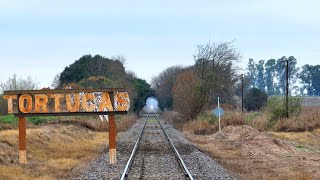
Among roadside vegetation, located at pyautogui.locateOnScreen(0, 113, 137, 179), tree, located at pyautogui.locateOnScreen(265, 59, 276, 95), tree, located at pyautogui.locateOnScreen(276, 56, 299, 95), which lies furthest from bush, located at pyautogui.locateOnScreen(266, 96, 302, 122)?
tree, located at pyautogui.locateOnScreen(265, 59, 276, 95)

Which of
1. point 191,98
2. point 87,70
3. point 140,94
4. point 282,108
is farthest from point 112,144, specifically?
point 140,94

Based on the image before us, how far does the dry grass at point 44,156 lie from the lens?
16.6 metres

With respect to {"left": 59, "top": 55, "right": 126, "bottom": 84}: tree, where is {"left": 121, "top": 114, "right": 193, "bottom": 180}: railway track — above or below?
below

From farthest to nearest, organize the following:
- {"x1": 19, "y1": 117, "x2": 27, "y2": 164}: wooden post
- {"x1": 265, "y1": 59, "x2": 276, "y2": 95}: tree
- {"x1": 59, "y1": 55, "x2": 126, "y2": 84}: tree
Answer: {"x1": 265, "y1": 59, "x2": 276, "y2": 95}: tree
{"x1": 59, "y1": 55, "x2": 126, "y2": 84}: tree
{"x1": 19, "y1": 117, "x2": 27, "y2": 164}: wooden post

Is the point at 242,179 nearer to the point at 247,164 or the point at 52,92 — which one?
the point at 247,164

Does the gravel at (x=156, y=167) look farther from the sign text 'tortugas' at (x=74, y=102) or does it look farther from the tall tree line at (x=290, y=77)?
the tall tree line at (x=290, y=77)

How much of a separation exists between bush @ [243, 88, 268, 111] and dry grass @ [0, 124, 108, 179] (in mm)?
62362

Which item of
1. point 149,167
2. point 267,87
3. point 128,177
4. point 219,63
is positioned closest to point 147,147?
point 149,167

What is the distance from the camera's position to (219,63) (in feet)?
221

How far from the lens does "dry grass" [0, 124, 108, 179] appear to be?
16.6 m

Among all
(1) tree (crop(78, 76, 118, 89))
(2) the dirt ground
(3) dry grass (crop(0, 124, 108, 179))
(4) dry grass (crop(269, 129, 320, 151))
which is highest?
(1) tree (crop(78, 76, 118, 89))

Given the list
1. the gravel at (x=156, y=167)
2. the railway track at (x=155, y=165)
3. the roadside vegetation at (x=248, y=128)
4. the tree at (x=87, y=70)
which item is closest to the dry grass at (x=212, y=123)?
the roadside vegetation at (x=248, y=128)

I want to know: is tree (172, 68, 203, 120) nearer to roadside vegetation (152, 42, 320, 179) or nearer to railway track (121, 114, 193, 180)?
roadside vegetation (152, 42, 320, 179)

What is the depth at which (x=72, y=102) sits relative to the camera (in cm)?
1997
